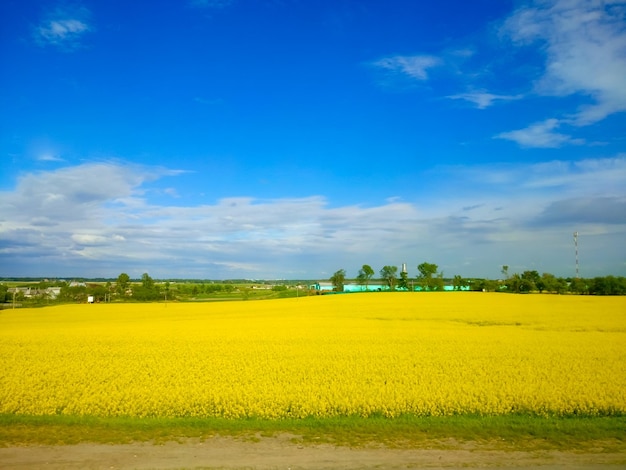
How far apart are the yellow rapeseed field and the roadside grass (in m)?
0.76

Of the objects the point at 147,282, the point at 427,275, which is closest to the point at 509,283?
the point at 427,275

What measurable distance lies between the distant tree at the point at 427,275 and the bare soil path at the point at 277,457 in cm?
13356

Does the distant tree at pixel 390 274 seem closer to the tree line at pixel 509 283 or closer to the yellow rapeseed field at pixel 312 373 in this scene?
the tree line at pixel 509 283

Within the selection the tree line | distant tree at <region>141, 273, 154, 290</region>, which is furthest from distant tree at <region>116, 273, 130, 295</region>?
the tree line

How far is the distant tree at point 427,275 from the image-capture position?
14200 cm

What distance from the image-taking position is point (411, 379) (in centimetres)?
1612

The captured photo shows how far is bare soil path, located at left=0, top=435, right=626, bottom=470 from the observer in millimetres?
8992

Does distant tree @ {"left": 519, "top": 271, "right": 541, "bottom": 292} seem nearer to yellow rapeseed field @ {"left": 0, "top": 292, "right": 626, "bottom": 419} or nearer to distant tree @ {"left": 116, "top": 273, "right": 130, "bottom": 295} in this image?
yellow rapeseed field @ {"left": 0, "top": 292, "right": 626, "bottom": 419}

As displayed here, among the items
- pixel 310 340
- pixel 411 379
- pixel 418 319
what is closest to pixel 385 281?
pixel 418 319

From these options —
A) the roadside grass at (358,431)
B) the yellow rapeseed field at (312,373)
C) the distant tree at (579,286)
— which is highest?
the distant tree at (579,286)

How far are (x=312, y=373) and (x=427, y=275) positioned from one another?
139026 mm

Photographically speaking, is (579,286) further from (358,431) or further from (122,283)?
(122,283)

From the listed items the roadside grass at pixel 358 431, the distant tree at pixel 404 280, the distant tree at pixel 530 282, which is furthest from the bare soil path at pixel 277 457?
the distant tree at pixel 404 280

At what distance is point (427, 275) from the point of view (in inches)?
5945
